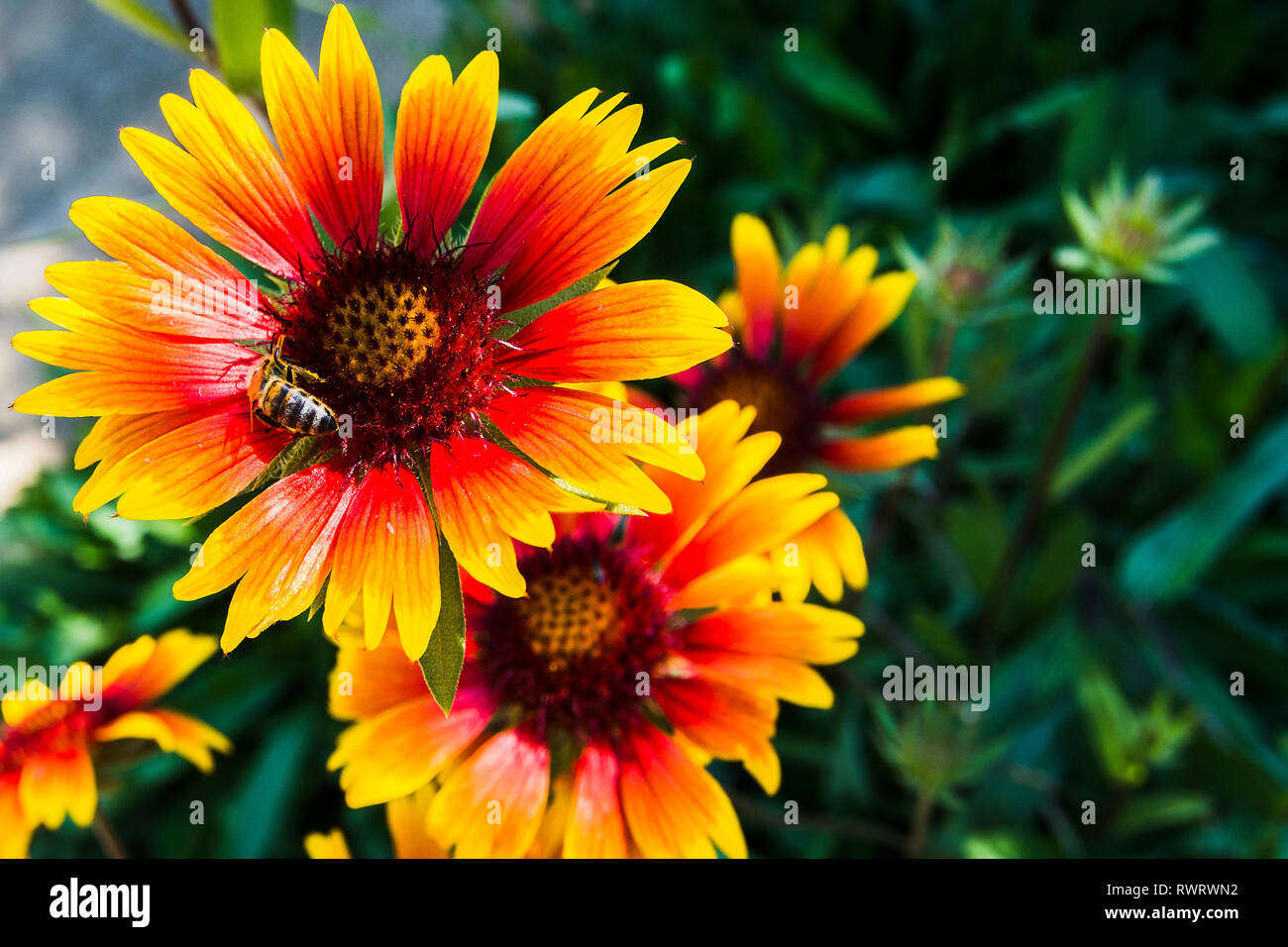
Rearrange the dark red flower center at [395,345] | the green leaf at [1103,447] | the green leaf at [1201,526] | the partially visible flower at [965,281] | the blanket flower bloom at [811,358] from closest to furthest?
the dark red flower center at [395,345] < the blanket flower bloom at [811,358] < the partially visible flower at [965,281] < the green leaf at [1103,447] < the green leaf at [1201,526]

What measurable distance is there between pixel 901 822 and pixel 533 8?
212cm

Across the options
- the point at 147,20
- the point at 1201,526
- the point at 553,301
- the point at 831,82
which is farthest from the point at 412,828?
the point at 831,82

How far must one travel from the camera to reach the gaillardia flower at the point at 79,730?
0.95 m

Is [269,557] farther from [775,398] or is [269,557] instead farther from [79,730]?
[775,398]

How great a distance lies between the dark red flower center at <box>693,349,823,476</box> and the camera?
1.27 m

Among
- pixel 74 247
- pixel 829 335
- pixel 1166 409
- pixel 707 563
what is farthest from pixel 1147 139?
pixel 74 247

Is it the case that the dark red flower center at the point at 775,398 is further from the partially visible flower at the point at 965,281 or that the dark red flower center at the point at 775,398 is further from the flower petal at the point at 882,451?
the partially visible flower at the point at 965,281

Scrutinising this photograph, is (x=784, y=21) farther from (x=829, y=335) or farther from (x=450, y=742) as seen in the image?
(x=450, y=742)

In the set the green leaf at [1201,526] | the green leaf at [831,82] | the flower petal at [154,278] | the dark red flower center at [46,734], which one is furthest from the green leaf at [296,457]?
the green leaf at [831,82]

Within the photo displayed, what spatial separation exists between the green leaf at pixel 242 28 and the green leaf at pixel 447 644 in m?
0.58

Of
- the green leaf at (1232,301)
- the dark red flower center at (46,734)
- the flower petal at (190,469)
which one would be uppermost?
the green leaf at (1232,301)

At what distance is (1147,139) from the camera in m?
2.08

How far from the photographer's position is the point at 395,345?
828 mm

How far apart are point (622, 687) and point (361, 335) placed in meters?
0.38
